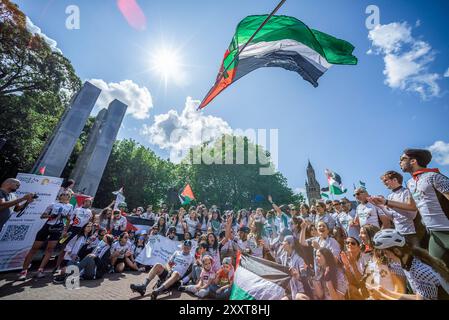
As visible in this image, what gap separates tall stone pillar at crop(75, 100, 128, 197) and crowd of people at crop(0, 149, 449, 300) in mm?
14842

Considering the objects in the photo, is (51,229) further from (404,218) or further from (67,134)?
(67,134)

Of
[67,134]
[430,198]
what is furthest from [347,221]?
[67,134]

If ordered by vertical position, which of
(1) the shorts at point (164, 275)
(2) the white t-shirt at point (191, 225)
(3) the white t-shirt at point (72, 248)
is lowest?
(1) the shorts at point (164, 275)

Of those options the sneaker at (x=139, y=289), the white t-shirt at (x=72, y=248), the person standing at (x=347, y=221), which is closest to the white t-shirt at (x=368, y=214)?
the person standing at (x=347, y=221)

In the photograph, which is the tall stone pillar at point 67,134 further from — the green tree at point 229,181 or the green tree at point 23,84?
the green tree at point 229,181

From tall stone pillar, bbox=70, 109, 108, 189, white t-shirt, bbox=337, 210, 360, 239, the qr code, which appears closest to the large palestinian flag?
white t-shirt, bbox=337, 210, 360, 239

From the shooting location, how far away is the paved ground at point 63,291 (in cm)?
425

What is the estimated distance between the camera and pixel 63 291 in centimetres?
464

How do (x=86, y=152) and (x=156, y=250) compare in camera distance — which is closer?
(x=156, y=250)

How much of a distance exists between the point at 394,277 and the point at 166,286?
487 cm

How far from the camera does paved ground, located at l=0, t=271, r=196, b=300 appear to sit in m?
4.25

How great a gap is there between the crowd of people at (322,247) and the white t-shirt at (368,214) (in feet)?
0.07

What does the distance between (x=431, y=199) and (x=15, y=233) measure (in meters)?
9.22
